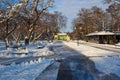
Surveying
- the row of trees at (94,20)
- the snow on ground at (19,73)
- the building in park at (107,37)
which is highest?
the row of trees at (94,20)

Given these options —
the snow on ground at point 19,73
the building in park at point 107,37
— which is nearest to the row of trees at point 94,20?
the building in park at point 107,37

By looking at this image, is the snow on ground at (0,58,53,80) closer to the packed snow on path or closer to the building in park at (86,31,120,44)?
the packed snow on path

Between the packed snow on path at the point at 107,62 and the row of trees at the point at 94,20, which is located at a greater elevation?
the row of trees at the point at 94,20

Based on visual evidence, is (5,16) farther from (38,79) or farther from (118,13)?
(118,13)

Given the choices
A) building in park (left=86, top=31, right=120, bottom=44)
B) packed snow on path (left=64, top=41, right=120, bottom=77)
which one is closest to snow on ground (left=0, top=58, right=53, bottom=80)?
packed snow on path (left=64, top=41, right=120, bottom=77)

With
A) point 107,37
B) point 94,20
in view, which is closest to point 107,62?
point 107,37

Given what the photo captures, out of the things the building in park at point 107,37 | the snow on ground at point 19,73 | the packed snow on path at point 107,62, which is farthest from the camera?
the building in park at point 107,37

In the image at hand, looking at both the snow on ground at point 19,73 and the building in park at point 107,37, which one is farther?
the building in park at point 107,37

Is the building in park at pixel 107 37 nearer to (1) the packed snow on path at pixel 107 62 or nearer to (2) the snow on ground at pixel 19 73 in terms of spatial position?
(1) the packed snow on path at pixel 107 62

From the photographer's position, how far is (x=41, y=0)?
1725 inches

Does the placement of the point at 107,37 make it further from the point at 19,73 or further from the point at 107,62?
the point at 19,73

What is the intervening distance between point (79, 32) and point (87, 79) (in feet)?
368

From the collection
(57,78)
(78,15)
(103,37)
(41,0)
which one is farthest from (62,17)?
(57,78)

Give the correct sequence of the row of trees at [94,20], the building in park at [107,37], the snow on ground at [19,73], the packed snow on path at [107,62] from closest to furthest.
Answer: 1. the snow on ground at [19,73]
2. the packed snow on path at [107,62]
3. the building in park at [107,37]
4. the row of trees at [94,20]
